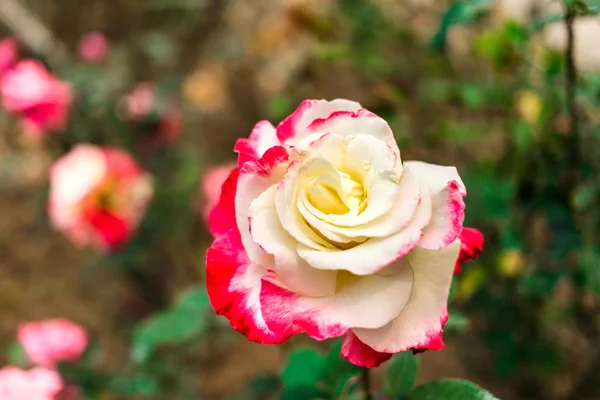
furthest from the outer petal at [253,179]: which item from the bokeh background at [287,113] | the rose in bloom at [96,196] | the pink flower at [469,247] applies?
the rose in bloom at [96,196]

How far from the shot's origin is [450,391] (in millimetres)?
351

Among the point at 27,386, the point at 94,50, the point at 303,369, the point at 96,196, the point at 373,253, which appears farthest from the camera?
the point at 94,50

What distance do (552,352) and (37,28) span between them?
4.34 ft

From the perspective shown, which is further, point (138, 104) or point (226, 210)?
point (138, 104)

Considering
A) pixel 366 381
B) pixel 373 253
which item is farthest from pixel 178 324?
pixel 373 253

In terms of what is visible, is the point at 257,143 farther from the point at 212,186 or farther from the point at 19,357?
the point at 212,186

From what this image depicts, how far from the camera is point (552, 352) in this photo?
0.89 metres

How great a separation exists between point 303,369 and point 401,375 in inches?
4.7

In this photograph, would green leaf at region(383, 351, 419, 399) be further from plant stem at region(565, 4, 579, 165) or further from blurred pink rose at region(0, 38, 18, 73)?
blurred pink rose at region(0, 38, 18, 73)

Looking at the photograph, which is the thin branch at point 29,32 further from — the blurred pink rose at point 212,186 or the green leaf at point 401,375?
the green leaf at point 401,375

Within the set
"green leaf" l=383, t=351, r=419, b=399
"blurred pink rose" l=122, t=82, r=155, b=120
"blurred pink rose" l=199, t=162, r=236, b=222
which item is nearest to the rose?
"blurred pink rose" l=199, t=162, r=236, b=222

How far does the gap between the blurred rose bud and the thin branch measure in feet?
3.46

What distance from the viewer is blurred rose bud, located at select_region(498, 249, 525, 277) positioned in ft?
2.48

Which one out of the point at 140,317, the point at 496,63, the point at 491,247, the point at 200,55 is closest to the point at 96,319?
the point at 140,317
